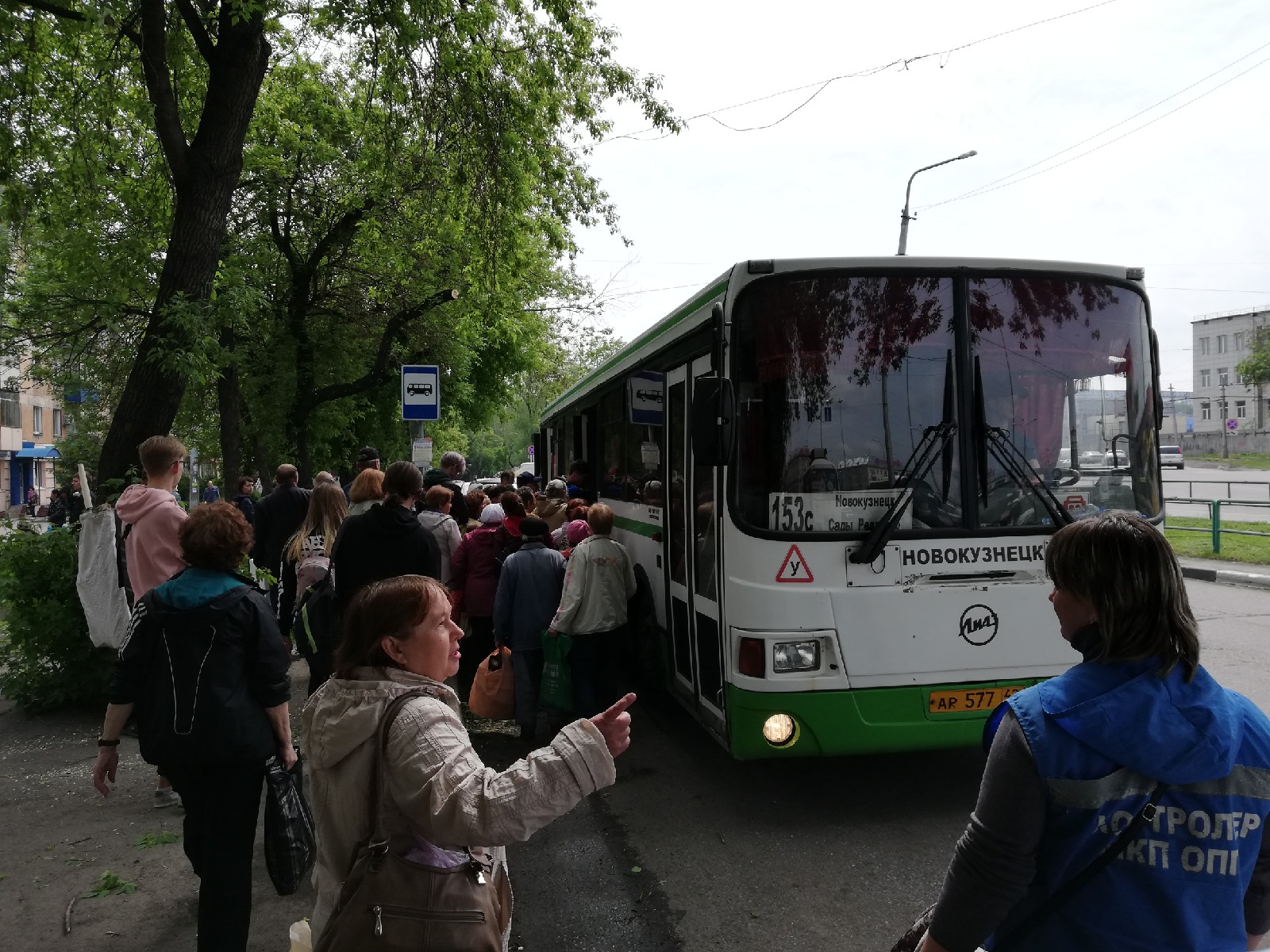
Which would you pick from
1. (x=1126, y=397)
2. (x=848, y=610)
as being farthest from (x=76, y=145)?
(x=1126, y=397)

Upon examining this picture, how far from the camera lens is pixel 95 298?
14953 millimetres

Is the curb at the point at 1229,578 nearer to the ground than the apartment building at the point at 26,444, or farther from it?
nearer to the ground

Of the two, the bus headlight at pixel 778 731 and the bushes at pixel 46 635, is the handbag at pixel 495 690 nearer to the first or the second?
the bus headlight at pixel 778 731

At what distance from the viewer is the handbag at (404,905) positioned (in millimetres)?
1910

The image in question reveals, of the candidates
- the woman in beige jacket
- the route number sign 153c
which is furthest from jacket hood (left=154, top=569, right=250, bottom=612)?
the route number sign 153c

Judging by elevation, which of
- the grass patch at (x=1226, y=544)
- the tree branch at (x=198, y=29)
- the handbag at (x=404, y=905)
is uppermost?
the tree branch at (x=198, y=29)

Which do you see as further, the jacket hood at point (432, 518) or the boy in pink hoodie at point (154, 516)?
the jacket hood at point (432, 518)

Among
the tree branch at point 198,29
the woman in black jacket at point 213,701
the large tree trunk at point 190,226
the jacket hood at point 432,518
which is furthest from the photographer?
the tree branch at point 198,29

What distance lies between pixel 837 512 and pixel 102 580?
4.52 metres

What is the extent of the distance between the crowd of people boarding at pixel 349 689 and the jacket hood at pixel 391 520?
1 cm

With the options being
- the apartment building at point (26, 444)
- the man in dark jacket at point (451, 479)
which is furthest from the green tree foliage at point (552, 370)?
the apartment building at point (26, 444)

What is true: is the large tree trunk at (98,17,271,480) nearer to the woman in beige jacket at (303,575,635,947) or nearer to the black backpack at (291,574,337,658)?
the black backpack at (291,574,337,658)

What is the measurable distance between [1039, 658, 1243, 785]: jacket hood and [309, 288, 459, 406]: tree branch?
17.5 metres

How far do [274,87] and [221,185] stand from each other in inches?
358
